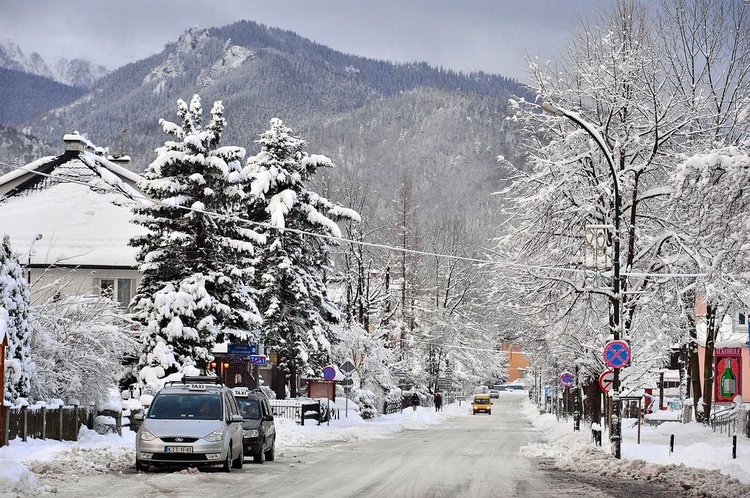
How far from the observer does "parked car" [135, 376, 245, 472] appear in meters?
20.8

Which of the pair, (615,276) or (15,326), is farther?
(615,276)

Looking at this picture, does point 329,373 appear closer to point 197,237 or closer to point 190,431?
point 197,237

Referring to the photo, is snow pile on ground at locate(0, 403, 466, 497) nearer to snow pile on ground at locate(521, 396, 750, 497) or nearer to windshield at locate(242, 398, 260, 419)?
windshield at locate(242, 398, 260, 419)

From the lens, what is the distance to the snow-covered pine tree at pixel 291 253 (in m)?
49.8

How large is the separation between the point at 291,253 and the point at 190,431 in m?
30.1

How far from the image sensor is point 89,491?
16.9m

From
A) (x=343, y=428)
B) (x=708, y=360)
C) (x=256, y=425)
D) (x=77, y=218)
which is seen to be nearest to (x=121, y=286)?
(x=77, y=218)

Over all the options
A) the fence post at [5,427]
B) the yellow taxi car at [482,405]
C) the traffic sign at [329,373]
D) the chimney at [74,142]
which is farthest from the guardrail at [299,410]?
the yellow taxi car at [482,405]

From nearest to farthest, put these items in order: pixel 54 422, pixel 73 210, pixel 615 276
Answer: pixel 54 422 < pixel 615 276 < pixel 73 210

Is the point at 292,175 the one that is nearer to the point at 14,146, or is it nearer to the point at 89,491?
the point at 89,491

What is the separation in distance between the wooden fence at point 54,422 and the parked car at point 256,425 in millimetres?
4386

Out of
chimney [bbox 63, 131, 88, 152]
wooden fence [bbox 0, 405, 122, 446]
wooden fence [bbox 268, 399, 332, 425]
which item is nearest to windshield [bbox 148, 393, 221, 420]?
wooden fence [bbox 0, 405, 122, 446]

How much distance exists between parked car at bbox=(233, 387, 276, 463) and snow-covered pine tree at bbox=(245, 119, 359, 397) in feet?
72.5

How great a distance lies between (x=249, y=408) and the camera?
86.0 feet
